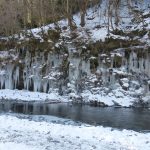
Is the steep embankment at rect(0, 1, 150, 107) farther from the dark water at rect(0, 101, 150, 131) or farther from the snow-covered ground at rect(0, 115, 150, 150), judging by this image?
the snow-covered ground at rect(0, 115, 150, 150)

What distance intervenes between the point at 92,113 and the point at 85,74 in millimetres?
8140

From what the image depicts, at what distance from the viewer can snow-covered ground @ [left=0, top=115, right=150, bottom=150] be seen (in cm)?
1362

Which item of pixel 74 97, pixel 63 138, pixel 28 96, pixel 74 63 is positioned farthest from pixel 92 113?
pixel 74 63

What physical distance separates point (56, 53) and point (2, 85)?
5395mm

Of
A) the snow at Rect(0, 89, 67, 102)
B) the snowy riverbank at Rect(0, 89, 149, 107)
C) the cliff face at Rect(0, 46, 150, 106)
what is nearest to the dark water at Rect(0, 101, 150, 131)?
the snowy riverbank at Rect(0, 89, 149, 107)

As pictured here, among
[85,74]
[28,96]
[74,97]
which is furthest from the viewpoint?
[85,74]

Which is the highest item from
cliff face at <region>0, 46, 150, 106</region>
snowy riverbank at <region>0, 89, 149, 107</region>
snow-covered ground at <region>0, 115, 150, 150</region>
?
cliff face at <region>0, 46, 150, 106</region>

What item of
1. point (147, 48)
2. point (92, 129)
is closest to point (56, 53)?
point (147, 48)

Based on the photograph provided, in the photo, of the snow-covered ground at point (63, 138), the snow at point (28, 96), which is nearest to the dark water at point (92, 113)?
the snow at point (28, 96)

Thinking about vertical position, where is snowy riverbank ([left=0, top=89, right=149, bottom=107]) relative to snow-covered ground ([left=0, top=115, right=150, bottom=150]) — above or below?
above

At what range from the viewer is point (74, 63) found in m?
32.5

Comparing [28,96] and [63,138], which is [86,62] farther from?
[63,138]

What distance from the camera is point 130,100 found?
28453 mm

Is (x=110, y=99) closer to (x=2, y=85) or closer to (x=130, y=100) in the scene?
(x=130, y=100)
